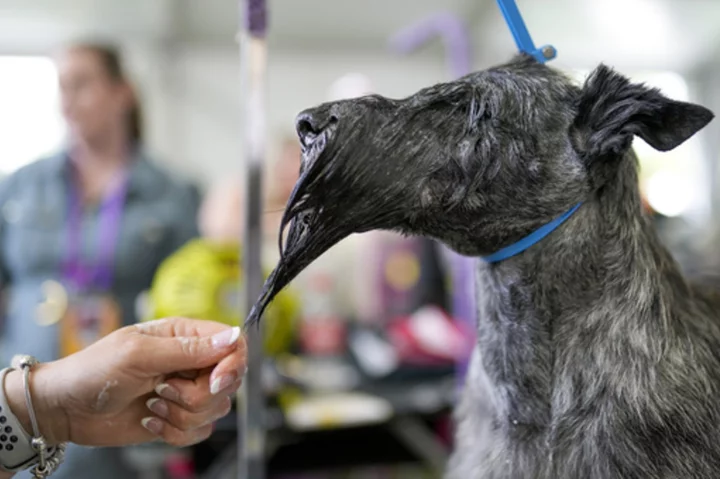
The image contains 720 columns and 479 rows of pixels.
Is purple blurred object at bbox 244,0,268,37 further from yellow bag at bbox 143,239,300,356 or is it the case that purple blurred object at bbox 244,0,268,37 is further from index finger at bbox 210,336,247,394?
yellow bag at bbox 143,239,300,356

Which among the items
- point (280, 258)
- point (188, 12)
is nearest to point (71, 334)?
point (280, 258)

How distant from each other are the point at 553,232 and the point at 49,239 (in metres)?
1.23

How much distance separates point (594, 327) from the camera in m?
0.60

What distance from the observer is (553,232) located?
604 mm

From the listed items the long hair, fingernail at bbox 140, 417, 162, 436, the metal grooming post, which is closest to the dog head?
fingernail at bbox 140, 417, 162, 436

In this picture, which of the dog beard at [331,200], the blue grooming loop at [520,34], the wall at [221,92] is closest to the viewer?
the dog beard at [331,200]

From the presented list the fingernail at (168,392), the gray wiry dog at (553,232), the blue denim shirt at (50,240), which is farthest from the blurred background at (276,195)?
the fingernail at (168,392)

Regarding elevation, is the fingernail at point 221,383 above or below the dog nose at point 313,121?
below

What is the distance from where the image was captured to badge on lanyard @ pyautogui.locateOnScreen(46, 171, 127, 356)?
1402 millimetres

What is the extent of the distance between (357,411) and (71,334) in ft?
2.63

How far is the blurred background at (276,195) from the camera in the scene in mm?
1452

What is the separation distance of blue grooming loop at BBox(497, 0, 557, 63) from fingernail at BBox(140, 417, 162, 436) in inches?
22.2

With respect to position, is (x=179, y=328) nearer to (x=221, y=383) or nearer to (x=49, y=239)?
(x=221, y=383)

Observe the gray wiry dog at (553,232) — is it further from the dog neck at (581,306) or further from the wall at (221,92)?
the wall at (221,92)
